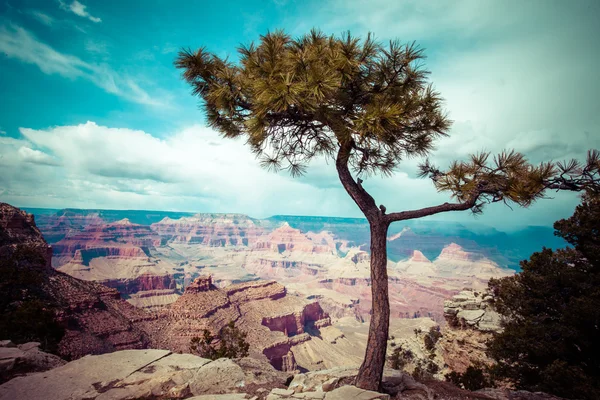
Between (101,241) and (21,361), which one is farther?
(101,241)

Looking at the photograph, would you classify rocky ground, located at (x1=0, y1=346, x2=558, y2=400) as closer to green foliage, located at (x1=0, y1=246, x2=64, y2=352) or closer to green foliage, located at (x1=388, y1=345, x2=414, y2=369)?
green foliage, located at (x1=0, y1=246, x2=64, y2=352)

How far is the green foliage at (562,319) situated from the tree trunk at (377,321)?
6.32 m

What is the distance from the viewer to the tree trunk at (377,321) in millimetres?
5289

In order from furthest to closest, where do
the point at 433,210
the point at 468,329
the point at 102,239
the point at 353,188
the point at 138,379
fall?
the point at 102,239
the point at 468,329
the point at 138,379
the point at 353,188
the point at 433,210

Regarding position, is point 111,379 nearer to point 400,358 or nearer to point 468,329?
point 468,329

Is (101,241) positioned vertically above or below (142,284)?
above

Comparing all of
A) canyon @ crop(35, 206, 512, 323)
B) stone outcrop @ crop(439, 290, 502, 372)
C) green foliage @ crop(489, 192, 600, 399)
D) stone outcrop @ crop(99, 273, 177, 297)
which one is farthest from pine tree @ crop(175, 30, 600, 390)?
stone outcrop @ crop(99, 273, 177, 297)

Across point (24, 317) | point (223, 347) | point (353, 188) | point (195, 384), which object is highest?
point (353, 188)

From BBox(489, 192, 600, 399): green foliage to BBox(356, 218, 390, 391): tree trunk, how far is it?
20.7ft

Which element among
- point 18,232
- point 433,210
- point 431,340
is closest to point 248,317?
point 431,340

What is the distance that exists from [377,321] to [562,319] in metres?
8.28

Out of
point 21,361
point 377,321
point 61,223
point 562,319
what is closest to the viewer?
point 377,321

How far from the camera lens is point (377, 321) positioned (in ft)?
17.8

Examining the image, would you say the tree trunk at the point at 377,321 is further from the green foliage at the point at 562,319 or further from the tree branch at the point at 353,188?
the green foliage at the point at 562,319
